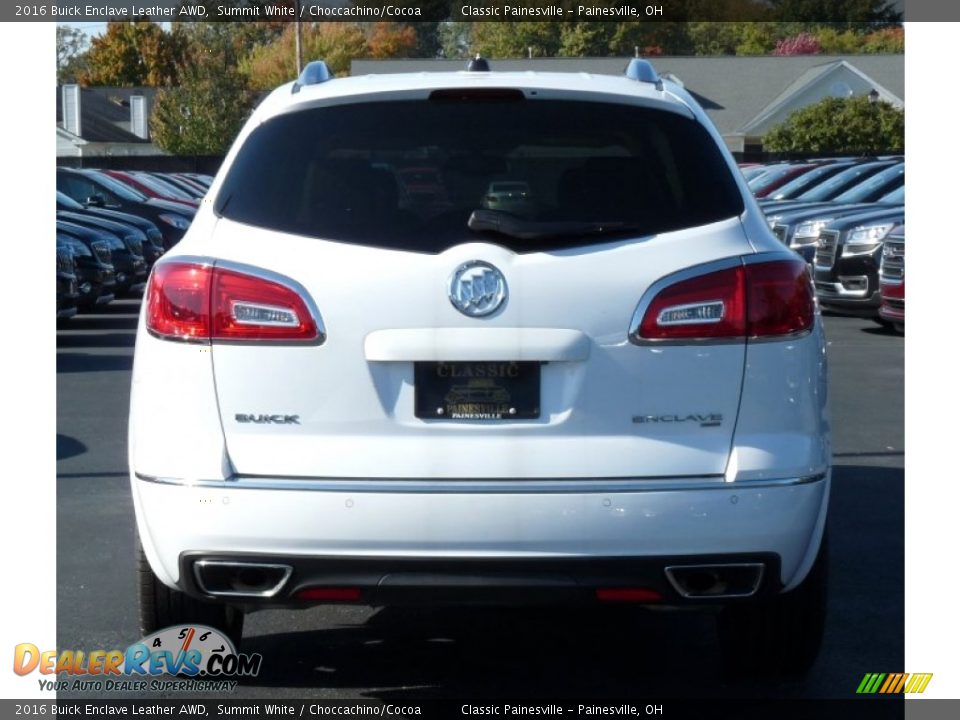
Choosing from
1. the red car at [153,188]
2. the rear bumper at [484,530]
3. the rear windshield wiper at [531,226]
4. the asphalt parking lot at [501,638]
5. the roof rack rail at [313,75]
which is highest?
the red car at [153,188]

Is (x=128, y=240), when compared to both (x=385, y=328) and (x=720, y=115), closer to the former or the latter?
(x=385, y=328)

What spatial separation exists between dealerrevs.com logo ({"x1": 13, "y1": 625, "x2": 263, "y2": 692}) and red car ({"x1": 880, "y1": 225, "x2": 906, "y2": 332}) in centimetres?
1181

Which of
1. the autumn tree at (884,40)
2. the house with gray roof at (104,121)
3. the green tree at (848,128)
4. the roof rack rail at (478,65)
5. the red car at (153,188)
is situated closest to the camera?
the roof rack rail at (478,65)

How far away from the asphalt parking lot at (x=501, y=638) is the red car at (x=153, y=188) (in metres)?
20.1

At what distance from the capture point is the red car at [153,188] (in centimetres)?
2775

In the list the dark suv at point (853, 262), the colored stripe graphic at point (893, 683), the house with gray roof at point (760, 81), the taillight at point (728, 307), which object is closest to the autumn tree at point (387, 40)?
the house with gray roof at point (760, 81)

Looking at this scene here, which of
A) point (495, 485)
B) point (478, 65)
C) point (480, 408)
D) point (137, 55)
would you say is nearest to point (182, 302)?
point (480, 408)

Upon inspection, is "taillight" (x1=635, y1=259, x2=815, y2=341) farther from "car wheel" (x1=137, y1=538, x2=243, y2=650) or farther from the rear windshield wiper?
"car wheel" (x1=137, y1=538, x2=243, y2=650)

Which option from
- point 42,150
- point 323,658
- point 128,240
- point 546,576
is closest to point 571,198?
point 546,576

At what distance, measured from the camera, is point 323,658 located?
5.43m

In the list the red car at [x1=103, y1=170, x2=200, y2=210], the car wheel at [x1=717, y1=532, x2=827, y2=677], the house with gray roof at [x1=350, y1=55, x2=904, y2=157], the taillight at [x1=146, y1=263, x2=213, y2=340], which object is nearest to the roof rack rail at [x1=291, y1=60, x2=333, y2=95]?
the taillight at [x1=146, y1=263, x2=213, y2=340]

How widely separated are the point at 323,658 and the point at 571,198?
6.11ft

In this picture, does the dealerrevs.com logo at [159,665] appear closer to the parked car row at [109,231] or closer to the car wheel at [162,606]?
the car wheel at [162,606]

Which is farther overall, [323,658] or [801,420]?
[323,658]
